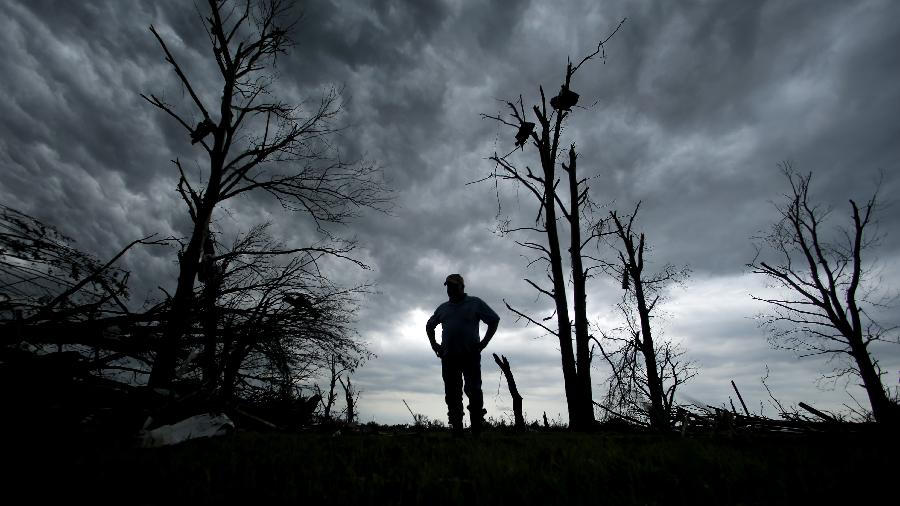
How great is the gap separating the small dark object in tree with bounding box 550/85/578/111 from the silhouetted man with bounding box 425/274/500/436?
7.48 m

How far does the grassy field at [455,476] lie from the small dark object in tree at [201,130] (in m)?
9.47

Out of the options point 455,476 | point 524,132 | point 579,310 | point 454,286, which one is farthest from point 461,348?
point 524,132

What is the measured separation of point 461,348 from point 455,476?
3.52 m

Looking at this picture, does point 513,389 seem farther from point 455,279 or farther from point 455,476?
A: point 455,476

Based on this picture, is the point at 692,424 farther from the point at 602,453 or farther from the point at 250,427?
the point at 250,427

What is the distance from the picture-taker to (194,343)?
21.8ft

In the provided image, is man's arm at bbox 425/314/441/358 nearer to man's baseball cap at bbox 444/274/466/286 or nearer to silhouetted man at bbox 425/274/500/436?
silhouetted man at bbox 425/274/500/436

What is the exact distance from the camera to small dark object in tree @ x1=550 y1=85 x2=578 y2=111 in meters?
11.1

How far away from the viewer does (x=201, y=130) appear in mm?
10539

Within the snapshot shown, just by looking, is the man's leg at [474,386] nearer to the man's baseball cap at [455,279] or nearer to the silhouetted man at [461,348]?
the silhouetted man at [461,348]

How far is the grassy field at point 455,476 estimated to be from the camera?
1737 mm

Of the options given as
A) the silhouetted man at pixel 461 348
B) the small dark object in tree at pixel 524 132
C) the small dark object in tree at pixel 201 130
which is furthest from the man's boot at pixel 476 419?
the small dark object in tree at pixel 201 130

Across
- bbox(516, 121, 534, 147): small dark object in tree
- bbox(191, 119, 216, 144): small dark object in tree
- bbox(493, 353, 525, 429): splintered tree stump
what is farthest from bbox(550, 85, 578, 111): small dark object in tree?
bbox(191, 119, 216, 144): small dark object in tree

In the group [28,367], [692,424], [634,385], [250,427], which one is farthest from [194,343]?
[634,385]
